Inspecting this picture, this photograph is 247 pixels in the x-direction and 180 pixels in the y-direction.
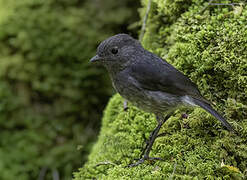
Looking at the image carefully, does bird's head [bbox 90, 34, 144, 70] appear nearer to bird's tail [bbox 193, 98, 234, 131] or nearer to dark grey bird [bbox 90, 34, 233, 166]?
dark grey bird [bbox 90, 34, 233, 166]

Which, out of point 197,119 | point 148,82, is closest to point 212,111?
point 197,119

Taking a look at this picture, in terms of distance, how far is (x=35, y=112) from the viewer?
5.87m

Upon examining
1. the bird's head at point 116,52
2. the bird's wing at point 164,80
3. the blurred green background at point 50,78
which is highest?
the bird's head at point 116,52

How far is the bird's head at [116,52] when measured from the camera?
2.89 m

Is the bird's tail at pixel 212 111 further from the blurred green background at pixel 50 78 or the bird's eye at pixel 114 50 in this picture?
the blurred green background at pixel 50 78

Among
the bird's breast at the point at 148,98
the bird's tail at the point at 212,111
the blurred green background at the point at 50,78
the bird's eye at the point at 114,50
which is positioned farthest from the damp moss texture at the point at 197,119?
the blurred green background at the point at 50,78

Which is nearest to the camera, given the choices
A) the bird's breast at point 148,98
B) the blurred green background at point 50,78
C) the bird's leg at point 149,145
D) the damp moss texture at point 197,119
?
the damp moss texture at point 197,119

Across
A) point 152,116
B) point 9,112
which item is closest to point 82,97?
point 9,112

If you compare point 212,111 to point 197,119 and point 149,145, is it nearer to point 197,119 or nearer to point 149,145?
point 197,119

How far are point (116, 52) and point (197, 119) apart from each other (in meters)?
1.08

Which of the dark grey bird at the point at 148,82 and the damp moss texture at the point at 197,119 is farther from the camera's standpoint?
the dark grey bird at the point at 148,82

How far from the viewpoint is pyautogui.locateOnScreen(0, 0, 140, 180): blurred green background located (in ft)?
18.1

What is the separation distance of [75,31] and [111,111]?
2458 millimetres

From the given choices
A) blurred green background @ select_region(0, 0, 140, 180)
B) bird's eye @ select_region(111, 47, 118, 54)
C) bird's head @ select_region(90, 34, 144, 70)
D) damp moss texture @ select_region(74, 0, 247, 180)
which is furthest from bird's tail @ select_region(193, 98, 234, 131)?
blurred green background @ select_region(0, 0, 140, 180)
